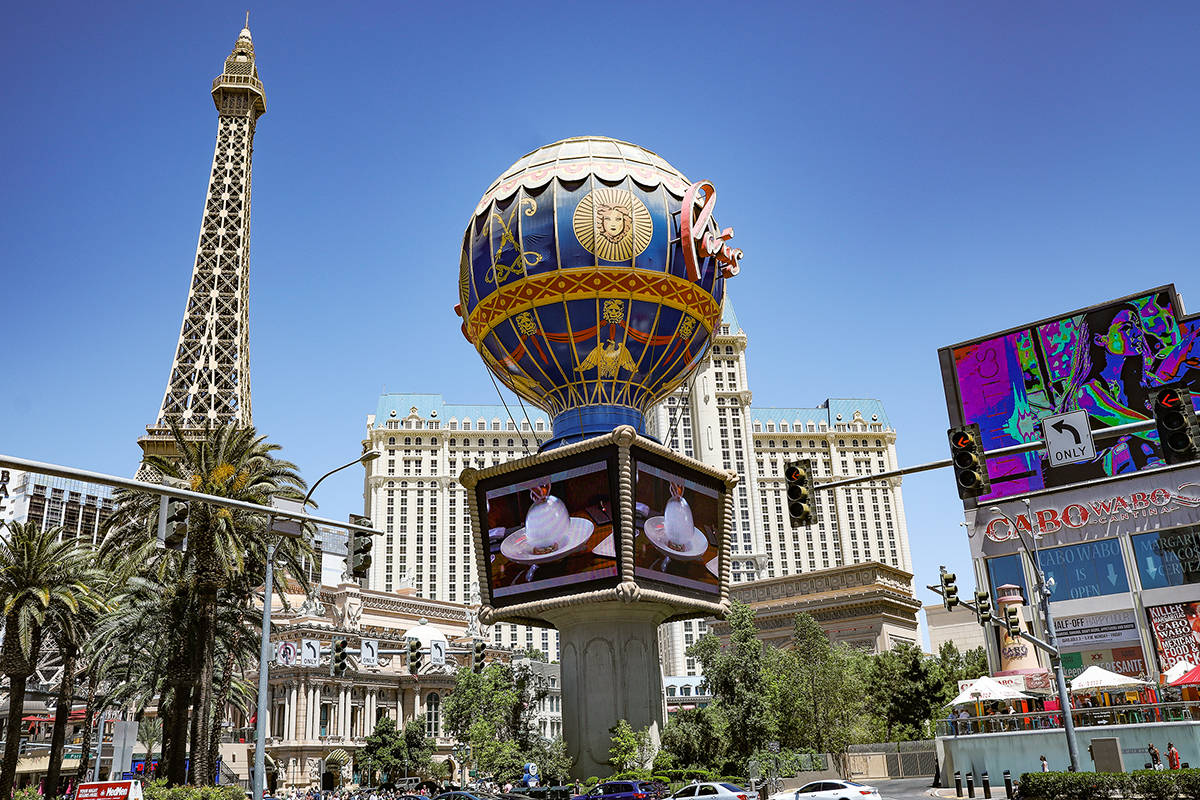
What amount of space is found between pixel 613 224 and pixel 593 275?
225 centimetres

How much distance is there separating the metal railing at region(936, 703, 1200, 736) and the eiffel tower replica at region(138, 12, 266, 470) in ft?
229

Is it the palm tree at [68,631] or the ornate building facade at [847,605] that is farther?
the ornate building facade at [847,605]

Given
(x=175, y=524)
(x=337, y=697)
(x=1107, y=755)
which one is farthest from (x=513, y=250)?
(x=337, y=697)

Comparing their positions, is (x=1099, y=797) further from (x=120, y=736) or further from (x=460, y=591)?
(x=460, y=591)

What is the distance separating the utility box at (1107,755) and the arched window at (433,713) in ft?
193

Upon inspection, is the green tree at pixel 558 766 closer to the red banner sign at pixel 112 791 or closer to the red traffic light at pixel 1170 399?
the red banner sign at pixel 112 791

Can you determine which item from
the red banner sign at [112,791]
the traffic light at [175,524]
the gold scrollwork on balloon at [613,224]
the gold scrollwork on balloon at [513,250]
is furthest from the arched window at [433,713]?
the traffic light at [175,524]

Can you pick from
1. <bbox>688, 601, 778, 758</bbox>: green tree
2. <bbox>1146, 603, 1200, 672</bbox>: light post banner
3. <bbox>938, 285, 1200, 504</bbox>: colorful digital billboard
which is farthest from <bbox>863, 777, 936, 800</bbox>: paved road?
<bbox>938, 285, 1200, 504</bbox>: colorful digital billboard

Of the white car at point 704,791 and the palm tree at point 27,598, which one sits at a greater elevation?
the palm tree at point 27,598

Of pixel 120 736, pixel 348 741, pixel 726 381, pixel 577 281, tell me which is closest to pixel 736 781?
pixel 577 281

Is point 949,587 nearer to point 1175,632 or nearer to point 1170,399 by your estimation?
point 1170,399

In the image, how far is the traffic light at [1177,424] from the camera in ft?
42.2

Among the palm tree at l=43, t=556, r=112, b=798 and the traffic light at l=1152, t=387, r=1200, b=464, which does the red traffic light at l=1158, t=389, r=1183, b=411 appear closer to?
the traffic light at l=1152, t=387, r=1200, b=464

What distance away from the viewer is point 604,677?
37812 millimetres
